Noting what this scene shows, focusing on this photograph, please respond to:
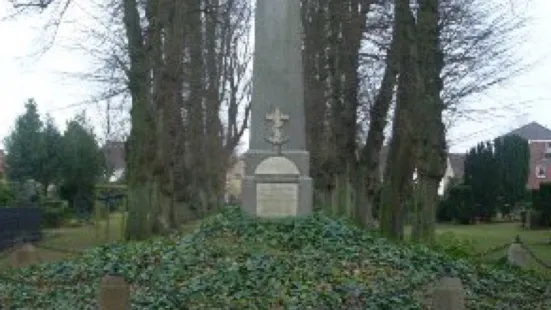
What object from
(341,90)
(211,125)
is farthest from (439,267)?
(211,125)

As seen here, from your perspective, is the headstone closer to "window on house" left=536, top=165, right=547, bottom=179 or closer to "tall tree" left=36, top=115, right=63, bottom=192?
"tall tree" left=36, top=115, right=63, bottom=192

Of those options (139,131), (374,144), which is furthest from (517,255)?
(374,144)

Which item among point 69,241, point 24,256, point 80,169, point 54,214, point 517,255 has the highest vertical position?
point 80,169

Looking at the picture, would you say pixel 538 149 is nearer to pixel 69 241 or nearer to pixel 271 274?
pixel 69 241

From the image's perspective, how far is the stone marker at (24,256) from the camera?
16406mm

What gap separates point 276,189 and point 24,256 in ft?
15.7

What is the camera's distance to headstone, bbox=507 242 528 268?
16756 millimetres

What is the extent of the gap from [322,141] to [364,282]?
17621 millimetres

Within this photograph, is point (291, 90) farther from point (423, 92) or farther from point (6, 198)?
point (6, 198)

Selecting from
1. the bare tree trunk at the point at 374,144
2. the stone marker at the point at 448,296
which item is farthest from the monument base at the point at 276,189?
the stone marker at the point at 448,296

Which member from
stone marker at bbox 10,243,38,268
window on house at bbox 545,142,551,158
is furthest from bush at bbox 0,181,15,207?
window on house at bbox 545,142,551,158

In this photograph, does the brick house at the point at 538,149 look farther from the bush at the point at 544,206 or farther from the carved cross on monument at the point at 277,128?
the carved cross on monument at the point at 277,128

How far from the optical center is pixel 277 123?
16.6 meters

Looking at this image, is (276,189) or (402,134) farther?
(402,134)
